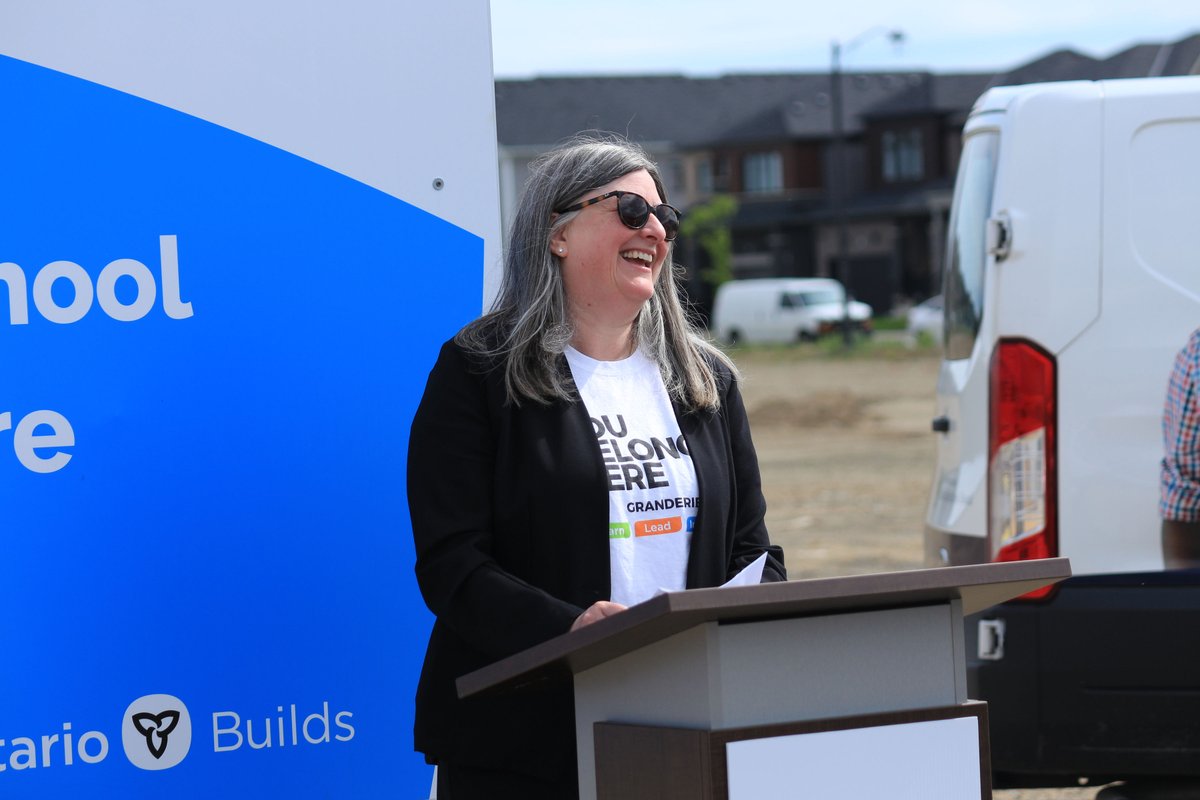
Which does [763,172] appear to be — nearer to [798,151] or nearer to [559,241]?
[798,151]

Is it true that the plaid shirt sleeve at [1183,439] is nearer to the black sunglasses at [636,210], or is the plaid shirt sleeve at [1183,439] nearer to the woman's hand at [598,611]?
the black sunglasses at [636,210]

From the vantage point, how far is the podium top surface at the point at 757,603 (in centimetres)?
180

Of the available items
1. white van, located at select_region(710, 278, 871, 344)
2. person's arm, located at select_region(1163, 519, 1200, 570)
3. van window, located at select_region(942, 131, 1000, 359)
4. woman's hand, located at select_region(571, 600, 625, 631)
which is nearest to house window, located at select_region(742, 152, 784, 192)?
white van, located at select_region(710, 278, 871, 344)

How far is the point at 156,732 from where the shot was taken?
9.11 ft

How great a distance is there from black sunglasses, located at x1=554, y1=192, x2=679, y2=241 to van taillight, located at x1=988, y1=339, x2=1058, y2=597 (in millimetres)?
1990

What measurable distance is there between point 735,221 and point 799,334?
18.9 metres

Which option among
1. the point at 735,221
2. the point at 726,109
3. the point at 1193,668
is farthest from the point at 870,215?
the point at 1193,668

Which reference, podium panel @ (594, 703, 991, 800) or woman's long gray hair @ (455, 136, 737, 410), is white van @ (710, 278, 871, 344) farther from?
podium panel @ (594, 703, 991, 800)

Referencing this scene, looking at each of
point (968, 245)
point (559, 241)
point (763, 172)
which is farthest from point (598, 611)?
point (763, 172)

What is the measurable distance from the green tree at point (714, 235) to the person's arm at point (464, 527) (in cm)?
5455

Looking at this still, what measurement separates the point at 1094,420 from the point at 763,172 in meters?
61.3

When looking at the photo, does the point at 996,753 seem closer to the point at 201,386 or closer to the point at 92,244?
the point at 201,386

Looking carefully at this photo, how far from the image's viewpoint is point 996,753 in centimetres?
414

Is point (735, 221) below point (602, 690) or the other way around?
the other way around
